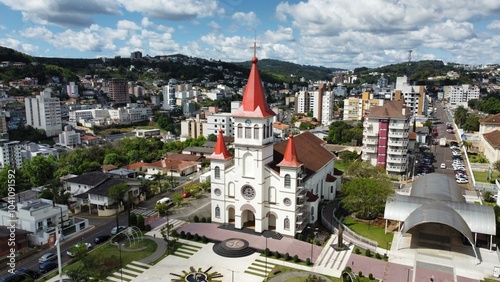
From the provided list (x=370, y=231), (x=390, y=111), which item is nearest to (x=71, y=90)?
(x=390, y=111)

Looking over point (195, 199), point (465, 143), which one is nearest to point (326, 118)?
point (465, 143)

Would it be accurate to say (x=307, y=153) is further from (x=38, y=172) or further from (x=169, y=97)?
(x=169, y=97)

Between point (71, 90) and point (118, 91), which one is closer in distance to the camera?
point (71, 90)

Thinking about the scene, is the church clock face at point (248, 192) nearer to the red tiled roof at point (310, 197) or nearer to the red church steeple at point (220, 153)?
the red church steeple at point (220, 153)

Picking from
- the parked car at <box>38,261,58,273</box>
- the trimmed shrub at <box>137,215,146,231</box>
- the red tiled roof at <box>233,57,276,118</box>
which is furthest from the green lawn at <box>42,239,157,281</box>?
the red tiled roof at <box>233,57,276,118</box>

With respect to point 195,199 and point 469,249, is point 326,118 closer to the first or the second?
point 195,199

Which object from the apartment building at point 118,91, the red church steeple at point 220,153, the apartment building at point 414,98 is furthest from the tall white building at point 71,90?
the red church steeple at point 220,153

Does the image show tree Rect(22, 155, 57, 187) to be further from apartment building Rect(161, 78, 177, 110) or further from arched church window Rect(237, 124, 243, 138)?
apartment building Rect(161, 78, 177, 110)
